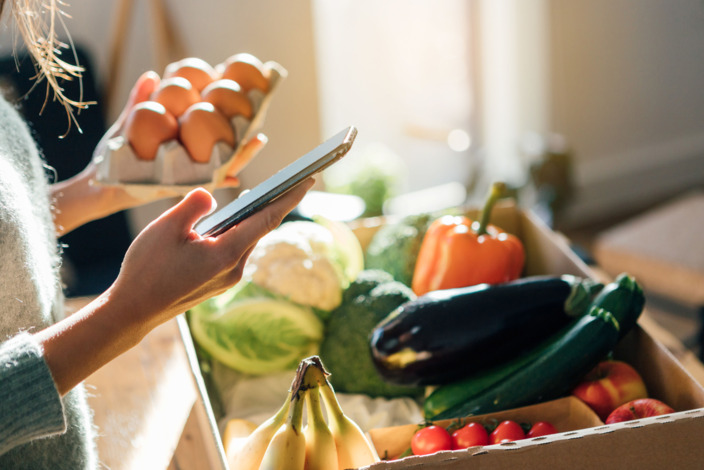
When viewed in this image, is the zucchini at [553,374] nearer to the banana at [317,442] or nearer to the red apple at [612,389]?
the red apple at [612,389]

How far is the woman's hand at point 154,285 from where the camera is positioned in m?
0.55

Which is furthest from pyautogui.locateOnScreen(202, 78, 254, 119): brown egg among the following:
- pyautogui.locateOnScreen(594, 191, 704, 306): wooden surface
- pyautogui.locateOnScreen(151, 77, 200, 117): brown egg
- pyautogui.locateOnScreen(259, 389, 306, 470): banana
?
pyautogui.locateOnScreen(594, 191, 704, 306): wooden surface

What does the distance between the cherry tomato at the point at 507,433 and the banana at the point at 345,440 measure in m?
0.15

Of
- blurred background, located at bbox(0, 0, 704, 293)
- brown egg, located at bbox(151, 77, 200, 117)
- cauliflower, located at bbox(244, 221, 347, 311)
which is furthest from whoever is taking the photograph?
blurred background, located at bbox(0, 0, 704, 293)

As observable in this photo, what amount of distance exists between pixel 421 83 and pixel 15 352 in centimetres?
292

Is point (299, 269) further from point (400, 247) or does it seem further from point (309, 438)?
point (309, 438)

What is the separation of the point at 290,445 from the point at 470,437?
0.72 ft

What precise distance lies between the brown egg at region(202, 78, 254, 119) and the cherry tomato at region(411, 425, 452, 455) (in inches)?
19.5

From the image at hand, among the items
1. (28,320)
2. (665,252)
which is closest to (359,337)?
(28,320)

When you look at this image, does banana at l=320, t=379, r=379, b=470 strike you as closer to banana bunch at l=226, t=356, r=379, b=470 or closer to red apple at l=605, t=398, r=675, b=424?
banana bunch at l=226, t=356, r=379, b=470

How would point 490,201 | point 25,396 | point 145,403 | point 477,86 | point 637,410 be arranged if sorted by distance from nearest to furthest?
1. point 25,396
2. point 637,410
3. point 145,403
4. point 490,201
5. point 477,86

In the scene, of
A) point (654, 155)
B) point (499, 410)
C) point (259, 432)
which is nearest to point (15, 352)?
point (259, 432)

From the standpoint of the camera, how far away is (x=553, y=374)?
2.74 ft

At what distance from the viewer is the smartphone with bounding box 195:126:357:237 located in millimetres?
617
